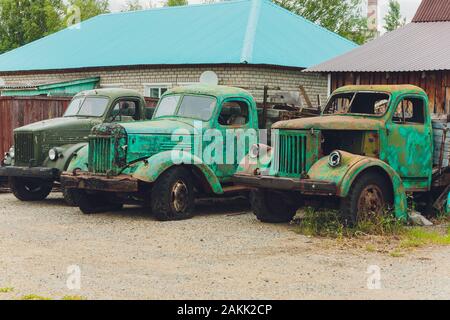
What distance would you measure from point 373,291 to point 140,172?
16.2ft

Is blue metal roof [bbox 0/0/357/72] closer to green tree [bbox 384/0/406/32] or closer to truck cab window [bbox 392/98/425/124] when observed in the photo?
truck cab window [bbox 392/98/425/124]

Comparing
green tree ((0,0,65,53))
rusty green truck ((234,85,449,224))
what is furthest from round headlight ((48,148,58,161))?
green tree ((0,0,65,53))

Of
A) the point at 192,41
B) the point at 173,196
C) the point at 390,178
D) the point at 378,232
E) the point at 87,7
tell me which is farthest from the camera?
the point at 87,7

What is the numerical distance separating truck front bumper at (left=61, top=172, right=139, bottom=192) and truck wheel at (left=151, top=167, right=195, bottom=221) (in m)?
0.38

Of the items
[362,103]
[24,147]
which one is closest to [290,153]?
[362,103]

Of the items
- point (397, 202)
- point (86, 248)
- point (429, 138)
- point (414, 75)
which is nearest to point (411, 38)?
point (414, 75)

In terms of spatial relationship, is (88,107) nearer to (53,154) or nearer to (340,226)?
(53,154)

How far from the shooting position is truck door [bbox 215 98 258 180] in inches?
484

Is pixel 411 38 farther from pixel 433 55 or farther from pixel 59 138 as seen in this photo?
pixel 59 138

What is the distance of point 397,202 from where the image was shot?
10.4 meters

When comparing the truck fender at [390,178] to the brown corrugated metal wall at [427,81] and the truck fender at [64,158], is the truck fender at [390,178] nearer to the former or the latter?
the truck fender at [64,158]

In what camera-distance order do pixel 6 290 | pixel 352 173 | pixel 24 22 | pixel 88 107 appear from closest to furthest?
pixel 6 290 → pixel 352 173 → pixel 88 107 → pixel 24 22

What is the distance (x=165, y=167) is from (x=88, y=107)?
3.41 m

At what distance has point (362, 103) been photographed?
1142 centimetres
